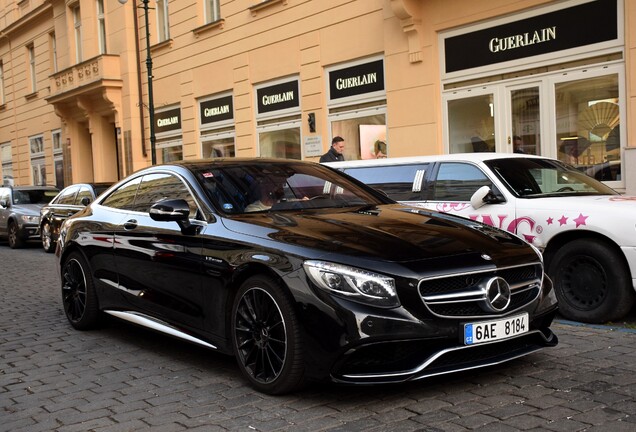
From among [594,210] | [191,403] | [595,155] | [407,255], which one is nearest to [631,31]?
[595,155]

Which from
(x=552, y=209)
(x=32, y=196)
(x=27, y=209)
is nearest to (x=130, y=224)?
(x=552, y=209)

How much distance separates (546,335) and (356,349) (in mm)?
1407

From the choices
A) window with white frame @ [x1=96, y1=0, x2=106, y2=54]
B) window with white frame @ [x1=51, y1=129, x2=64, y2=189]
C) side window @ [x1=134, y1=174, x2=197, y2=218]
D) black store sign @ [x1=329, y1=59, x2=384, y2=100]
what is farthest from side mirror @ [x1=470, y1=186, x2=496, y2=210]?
window with white frame @ [x1=51, y1=129, x2=64, y2=189]

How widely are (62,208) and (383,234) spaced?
A: 11.7 m

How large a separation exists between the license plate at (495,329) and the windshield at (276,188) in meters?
1.63

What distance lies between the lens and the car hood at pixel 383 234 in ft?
13.3

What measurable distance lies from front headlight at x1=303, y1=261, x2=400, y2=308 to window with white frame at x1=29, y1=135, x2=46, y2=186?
97.1ft

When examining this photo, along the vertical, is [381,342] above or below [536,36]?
below

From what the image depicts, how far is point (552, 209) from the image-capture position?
6.49 metres

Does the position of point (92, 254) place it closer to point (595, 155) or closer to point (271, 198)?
point (271, 198)

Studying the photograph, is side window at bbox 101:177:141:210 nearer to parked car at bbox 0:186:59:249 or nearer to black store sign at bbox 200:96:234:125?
parked car at bbox 0:186:59:249

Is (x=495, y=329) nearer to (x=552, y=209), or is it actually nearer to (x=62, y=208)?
(x=552, y=209)

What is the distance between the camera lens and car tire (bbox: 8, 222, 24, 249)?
16.8 m

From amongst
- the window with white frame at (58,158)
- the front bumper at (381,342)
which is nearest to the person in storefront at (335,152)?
the front bumper at (381,342)
